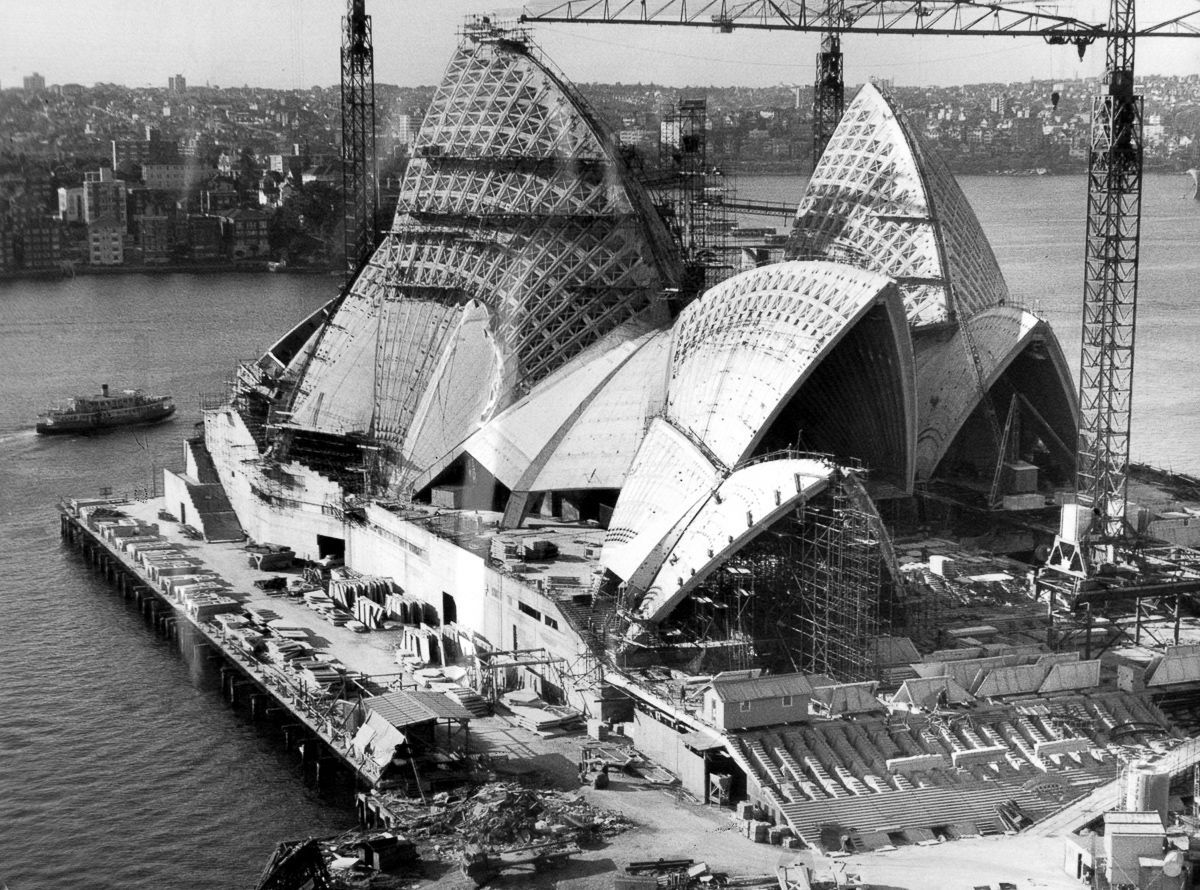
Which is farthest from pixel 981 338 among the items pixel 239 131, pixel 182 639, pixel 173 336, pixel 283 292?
pixel 283 292

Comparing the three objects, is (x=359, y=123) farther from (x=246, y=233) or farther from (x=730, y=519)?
(x=246, y=233)

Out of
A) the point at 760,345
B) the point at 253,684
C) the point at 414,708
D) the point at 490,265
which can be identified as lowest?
the point at 253,684

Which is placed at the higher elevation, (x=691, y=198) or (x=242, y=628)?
(x=691, y=198)

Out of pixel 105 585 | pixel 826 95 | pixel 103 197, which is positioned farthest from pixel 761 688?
pixel 103 197

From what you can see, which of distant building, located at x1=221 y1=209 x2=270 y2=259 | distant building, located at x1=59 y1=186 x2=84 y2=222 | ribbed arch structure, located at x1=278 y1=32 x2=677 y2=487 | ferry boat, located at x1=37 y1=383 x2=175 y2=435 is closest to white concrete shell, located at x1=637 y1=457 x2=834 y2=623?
ribbed arch structure, located at x1=278 y1=32 x2=677 y2=487

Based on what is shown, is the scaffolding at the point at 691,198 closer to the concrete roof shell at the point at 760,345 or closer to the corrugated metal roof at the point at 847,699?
the concrete roof shell at the point at 760,345

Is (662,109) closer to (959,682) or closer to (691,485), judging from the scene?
(691,485)
